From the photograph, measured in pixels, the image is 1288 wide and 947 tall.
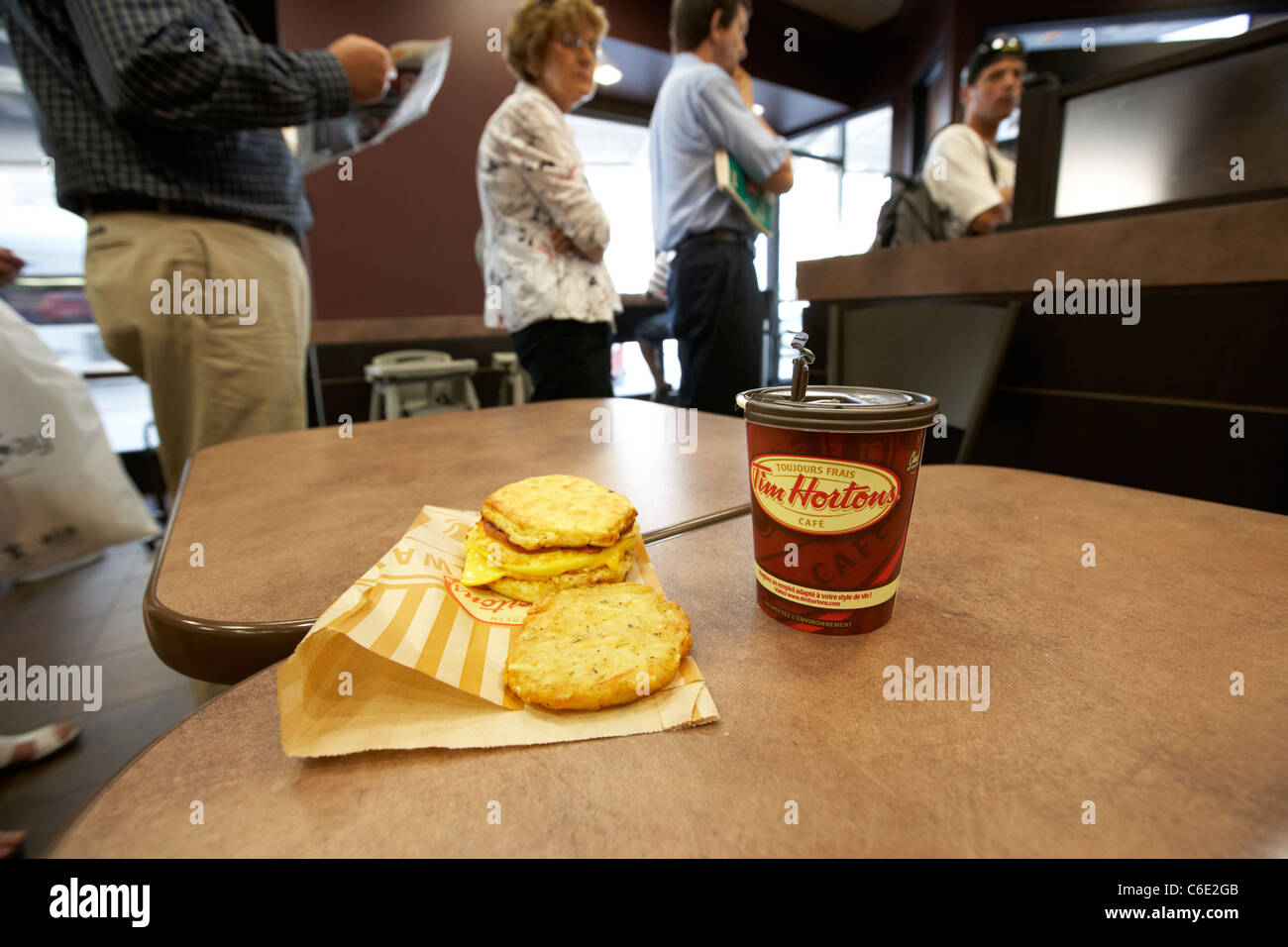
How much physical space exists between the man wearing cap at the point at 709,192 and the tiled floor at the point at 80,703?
6.11 feet

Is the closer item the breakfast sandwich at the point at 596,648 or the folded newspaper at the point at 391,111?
the breakfast sandwich at the point at 596,648

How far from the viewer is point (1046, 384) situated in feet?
5.55

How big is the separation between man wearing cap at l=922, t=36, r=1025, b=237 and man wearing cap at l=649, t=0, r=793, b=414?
70 cm

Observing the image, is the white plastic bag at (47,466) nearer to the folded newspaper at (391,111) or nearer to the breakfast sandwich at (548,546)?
the folded newspaper at (391,111)

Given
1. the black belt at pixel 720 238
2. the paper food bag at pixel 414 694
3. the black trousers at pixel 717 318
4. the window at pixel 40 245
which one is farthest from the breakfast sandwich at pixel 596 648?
the window at pixel 40 245

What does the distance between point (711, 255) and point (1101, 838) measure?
88.1 inches

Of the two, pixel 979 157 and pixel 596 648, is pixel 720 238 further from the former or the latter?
pixel 596 648

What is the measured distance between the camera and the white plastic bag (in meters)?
1.90

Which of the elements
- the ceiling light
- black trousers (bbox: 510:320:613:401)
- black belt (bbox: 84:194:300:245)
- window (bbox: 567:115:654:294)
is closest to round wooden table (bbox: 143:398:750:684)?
black trousers (bbox: 510:320:613:401)

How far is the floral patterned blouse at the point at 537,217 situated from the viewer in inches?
71.0

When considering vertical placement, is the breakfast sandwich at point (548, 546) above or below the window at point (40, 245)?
below

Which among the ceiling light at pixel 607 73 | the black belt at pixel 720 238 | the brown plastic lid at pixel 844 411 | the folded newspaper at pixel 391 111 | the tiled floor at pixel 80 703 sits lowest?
the tiled floor at pixel 80 703

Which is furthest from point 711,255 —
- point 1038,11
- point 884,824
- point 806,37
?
point 806,37

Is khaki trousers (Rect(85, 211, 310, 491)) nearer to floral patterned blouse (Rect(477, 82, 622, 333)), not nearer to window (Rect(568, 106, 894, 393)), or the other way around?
floral patterned blouse (Rect(477, 82, 622, 333))
